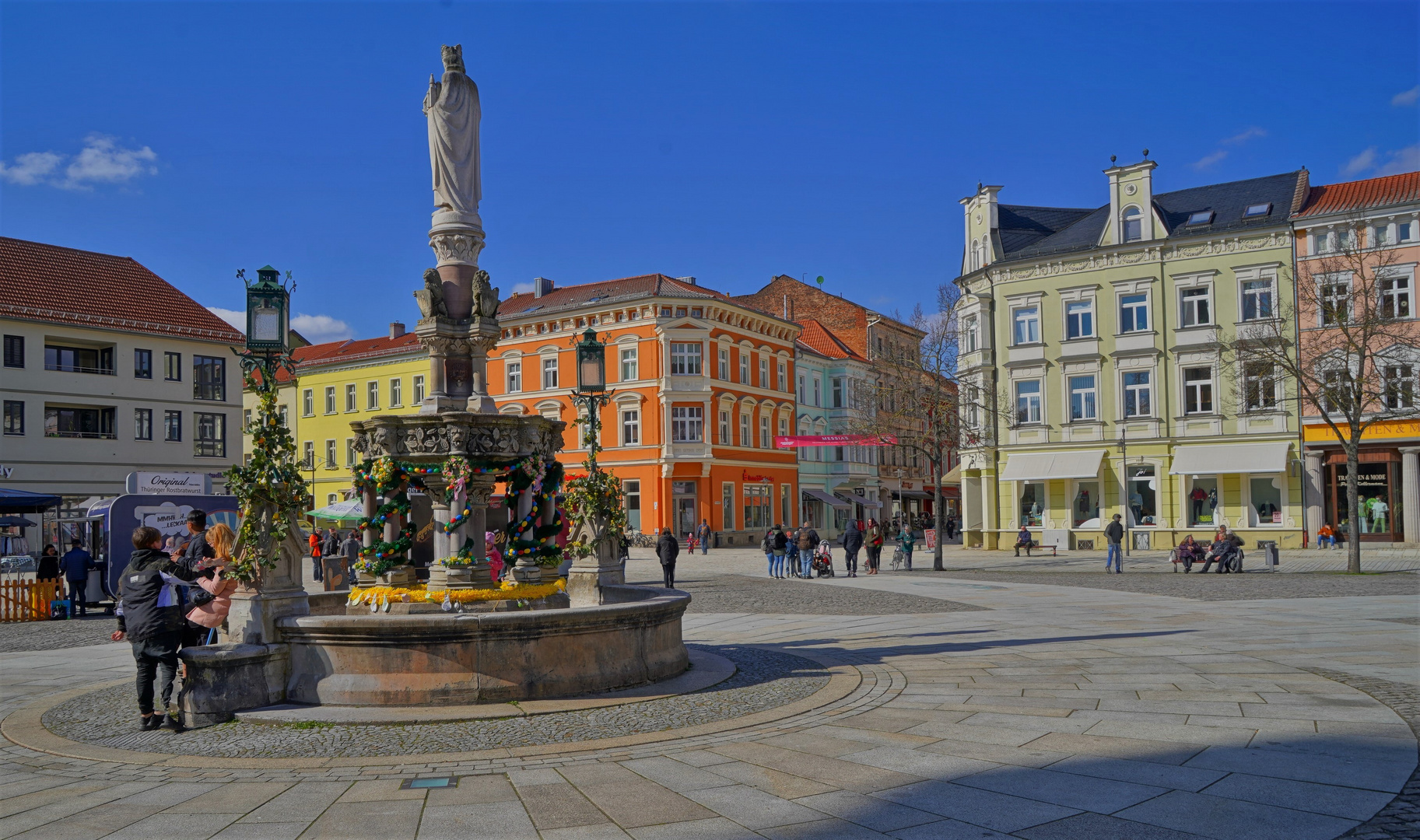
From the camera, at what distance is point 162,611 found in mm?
8727

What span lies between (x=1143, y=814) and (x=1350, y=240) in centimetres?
3656

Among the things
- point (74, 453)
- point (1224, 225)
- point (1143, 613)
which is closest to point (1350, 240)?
point (1224, 225)

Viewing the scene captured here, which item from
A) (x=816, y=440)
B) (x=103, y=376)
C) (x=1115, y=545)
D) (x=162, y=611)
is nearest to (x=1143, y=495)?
(x=1115, y=545)

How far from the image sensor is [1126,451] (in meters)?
41.8

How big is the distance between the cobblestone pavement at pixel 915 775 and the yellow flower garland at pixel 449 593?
316 cm

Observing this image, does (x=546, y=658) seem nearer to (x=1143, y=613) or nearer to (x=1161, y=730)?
(x=1161, y=730)

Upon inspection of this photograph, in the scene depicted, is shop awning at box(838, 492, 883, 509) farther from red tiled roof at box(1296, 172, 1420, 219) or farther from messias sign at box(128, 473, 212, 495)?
messias sign at box(128, 473, 212, 495)

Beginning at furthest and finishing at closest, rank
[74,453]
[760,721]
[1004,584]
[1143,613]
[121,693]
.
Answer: [74,453], [1004,584], [1143,613], [121,693], [760,721]

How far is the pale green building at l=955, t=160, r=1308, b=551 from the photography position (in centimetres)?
3959

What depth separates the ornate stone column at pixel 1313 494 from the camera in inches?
1506

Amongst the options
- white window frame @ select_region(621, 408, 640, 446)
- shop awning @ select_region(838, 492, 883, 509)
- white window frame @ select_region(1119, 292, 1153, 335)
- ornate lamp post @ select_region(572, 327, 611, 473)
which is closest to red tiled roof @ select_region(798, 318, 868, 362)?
shop awning @ select_region(838, 492, 883, 509)

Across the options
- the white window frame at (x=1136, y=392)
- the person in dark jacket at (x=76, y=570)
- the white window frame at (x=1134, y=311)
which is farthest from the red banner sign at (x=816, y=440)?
the person in dark jacket at (x=76, y=570)

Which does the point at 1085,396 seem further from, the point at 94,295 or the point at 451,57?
the point at 94,295

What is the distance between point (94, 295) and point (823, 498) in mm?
38967
